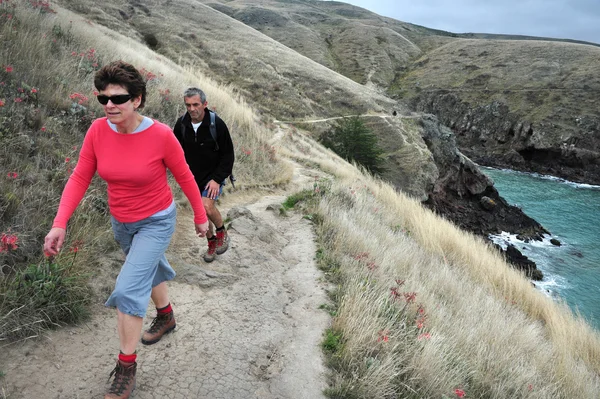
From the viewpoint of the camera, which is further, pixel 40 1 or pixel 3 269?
pixel 40 1

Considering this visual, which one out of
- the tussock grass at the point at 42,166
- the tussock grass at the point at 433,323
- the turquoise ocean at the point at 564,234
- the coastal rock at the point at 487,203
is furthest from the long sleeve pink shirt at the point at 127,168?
the coastal rock at the point at 487,203

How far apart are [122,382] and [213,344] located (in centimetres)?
95

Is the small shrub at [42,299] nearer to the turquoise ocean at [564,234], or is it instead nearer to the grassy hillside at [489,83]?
the turquoise ocean at [564,234]

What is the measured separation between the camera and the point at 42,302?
301 cm

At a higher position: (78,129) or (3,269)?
(78,129)

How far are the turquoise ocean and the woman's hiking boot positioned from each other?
9519mm

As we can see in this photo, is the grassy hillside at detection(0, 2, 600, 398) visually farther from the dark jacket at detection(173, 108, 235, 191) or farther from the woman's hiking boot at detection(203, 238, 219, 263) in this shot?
the dark jacket at detection(173, 108, 235, 191)

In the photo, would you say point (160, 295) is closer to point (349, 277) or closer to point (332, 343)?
point (332, 343)

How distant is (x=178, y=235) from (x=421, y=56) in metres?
86.2

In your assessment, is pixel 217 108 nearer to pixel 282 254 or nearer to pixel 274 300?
pixel 282 254

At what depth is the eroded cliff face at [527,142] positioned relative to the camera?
40.8 m

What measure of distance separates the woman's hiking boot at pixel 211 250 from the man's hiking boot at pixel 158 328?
62.3 inches

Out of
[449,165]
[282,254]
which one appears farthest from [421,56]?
[282,254]

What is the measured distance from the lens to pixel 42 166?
4371 millimetres
